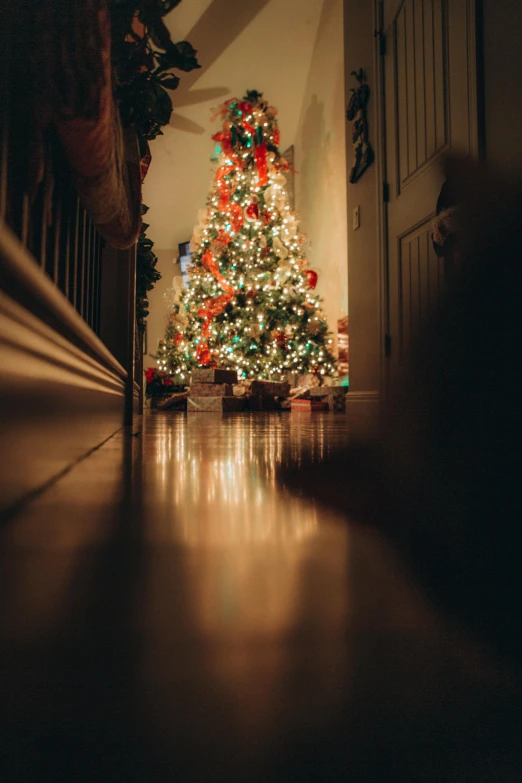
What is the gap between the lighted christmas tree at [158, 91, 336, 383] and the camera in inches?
225

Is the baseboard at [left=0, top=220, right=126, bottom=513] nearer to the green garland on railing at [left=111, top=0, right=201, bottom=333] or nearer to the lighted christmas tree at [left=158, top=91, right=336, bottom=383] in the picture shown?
the green garland on railing at [left=111, top=0, right=201, bottom=333]

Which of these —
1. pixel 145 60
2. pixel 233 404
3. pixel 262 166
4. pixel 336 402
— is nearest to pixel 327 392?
pixel 336 402

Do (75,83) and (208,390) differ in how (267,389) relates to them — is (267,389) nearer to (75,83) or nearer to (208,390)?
(208,390)

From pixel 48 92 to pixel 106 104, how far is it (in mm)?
108

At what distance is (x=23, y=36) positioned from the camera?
668mm

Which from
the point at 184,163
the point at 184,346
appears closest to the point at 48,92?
the point at 184,346

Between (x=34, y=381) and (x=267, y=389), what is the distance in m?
4.52

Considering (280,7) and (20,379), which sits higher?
(280,7)

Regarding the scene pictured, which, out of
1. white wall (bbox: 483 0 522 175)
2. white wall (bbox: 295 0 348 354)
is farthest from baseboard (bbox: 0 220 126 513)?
white wall (bbox: 295 0 348 354)

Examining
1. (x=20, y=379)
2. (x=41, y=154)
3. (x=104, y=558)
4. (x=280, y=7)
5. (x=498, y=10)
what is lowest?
(x=104, y=558)

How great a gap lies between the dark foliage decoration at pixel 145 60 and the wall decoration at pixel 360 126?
2.25 m

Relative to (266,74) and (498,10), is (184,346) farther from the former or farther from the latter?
(498,10)

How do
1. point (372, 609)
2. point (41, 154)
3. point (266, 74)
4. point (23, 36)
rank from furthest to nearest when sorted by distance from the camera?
point (266, 74) → point (41, 154) → point (23, 36) → point (372, 609)

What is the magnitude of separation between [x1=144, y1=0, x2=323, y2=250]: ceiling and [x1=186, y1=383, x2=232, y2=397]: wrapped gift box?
459 cm
